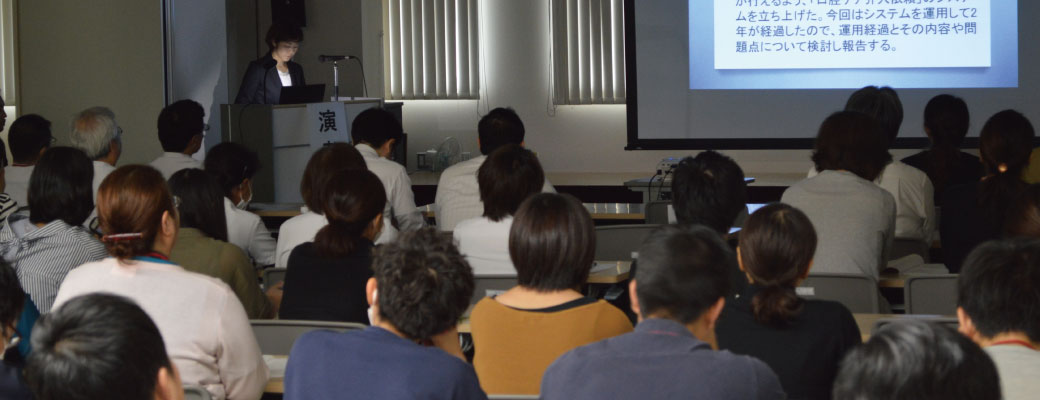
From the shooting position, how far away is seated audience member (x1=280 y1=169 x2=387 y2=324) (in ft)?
9.97

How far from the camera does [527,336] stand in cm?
234

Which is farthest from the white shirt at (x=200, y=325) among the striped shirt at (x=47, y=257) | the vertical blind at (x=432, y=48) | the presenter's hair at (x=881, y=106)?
the vertical blind at (x=432, y=48)

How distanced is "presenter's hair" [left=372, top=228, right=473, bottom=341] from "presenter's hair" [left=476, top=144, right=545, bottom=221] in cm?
170

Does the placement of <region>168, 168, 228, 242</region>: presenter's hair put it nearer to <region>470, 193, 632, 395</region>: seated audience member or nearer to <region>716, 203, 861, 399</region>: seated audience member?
<region>470, 193, 632, 395</region>: seated audience member

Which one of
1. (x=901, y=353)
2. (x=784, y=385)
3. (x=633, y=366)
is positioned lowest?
(x=784, y=385)

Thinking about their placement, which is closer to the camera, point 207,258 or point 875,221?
point 207,258

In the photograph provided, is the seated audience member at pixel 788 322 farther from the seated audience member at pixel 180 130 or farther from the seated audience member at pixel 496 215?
the seated audience member at pixel 180 130

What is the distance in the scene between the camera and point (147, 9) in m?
7.87

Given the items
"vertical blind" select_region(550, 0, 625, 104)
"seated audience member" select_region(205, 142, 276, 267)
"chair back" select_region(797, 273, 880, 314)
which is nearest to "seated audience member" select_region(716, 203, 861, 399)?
"chair back" select_region(797, 273, 880, 314)

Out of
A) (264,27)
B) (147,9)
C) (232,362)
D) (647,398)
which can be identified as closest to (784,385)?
(647,398)

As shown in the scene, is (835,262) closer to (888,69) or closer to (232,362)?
(232,362)

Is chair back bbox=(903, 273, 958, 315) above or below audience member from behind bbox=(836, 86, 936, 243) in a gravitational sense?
below

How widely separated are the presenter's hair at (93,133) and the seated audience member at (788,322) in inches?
143

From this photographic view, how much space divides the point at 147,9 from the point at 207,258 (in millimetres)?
5300
